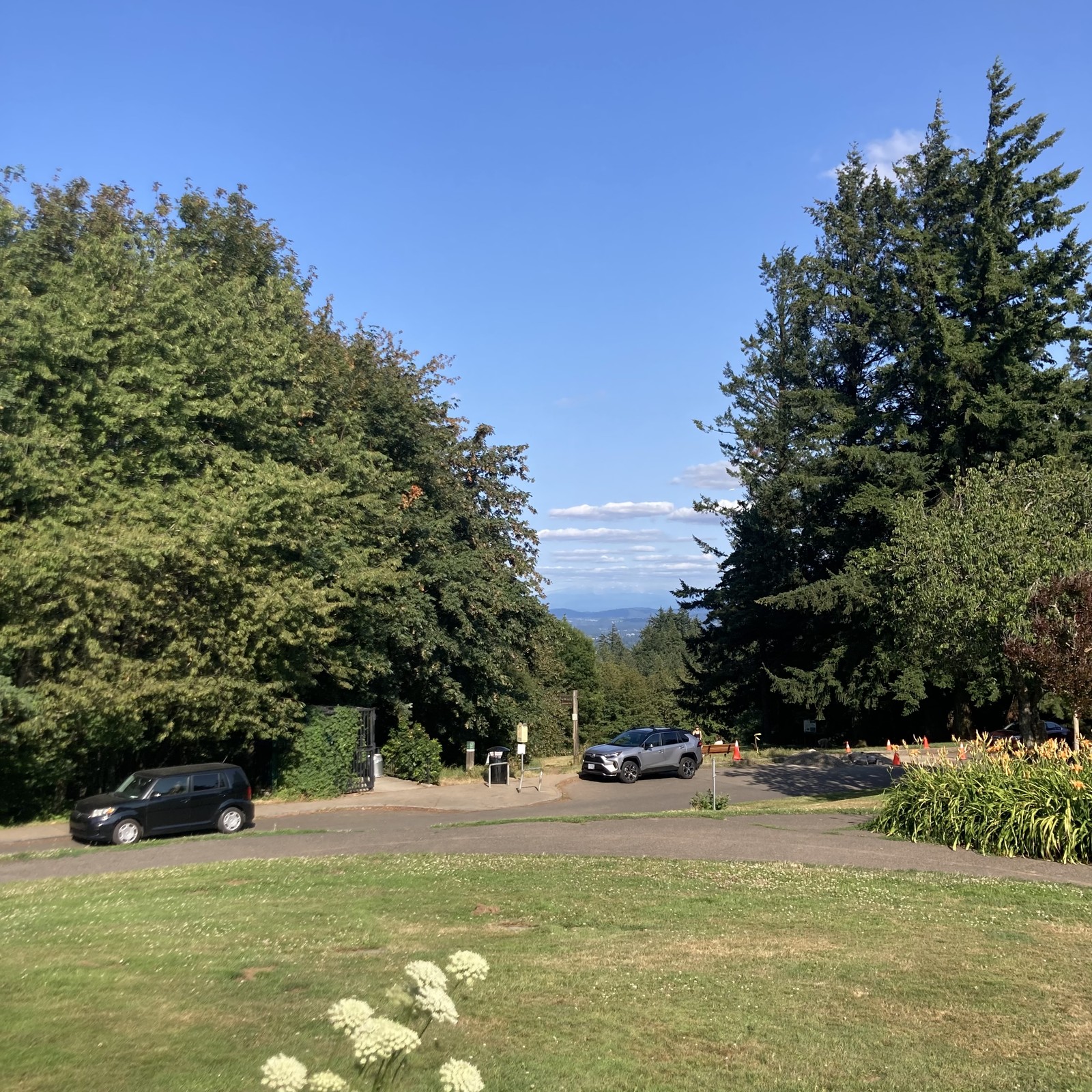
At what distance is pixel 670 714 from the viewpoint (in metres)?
83.5

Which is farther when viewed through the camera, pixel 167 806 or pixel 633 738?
pixel 633 738

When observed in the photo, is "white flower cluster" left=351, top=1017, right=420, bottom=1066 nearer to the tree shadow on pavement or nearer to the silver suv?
the tree shadow on pavement

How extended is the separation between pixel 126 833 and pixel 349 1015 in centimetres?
1686

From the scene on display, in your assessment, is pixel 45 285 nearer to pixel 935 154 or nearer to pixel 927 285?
pixel 927 285

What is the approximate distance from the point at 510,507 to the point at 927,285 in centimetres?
1761

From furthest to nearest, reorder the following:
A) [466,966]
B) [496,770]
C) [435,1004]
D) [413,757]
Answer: [413,757], [496,770], [466,966], [435,1004]

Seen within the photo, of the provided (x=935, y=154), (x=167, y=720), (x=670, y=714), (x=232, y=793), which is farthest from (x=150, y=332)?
(x=670, y=714)

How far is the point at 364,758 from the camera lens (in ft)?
90.1

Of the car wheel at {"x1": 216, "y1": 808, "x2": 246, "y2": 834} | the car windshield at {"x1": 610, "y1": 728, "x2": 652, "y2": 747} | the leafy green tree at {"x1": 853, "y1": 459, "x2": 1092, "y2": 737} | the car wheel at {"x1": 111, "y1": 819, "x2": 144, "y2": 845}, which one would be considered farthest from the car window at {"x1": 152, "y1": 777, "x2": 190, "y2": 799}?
the leafy green tree at {"x1": 853, "y1": 459, "x2": 1092, "y2": 737}

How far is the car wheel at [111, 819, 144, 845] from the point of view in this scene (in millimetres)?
18016

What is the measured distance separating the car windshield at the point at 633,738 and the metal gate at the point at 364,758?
7.97m

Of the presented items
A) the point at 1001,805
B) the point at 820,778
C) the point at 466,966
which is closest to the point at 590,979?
the point at 466,966

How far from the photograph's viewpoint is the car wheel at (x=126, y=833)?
59.1ft

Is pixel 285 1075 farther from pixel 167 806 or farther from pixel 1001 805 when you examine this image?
pixel 167 806
